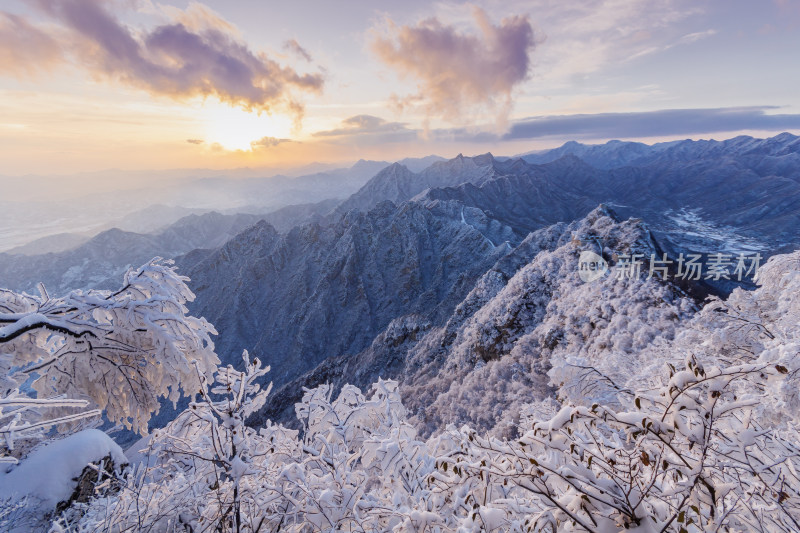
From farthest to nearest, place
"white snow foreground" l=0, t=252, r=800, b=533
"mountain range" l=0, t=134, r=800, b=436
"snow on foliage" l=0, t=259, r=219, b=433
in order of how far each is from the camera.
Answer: "mountain range" l=0, t=134, r=800, b=436, "snow on foliage" l=0, t=259, r=219, b=433, "white snow foreground" l=0, t=252, r=800, b=533

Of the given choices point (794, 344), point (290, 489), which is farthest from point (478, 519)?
point (794, 344)

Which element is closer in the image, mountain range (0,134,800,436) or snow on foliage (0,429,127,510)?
snow on foliage (0,429,127,510)

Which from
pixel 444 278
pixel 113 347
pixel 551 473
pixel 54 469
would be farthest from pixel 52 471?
pixel 444 278

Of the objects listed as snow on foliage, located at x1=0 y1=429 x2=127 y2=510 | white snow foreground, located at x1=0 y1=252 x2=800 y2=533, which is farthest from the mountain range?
snow on foliage, located at x1=0 y1=429 x2=127 y2=510

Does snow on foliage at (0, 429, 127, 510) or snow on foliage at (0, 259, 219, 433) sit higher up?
snow on foliage at (0, 259, 219, 433)

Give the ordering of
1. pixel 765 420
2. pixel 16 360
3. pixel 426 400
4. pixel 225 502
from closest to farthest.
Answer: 1. pixel 225 502
2. pixel 16 360
3. pixel 765 420
4. pixel 426 400

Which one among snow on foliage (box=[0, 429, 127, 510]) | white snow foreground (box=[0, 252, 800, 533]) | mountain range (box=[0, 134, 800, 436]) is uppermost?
white snow foreground (box=[0, 252, 800, 533])

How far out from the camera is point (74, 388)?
180 inches

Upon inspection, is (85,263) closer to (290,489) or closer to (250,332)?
(250,332)

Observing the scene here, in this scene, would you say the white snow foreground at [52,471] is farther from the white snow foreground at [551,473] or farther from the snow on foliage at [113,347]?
the snow on foliage at [113,347]

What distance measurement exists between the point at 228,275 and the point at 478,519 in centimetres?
9521

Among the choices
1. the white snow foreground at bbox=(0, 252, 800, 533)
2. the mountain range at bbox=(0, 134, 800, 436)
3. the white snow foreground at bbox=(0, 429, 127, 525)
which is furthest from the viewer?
the mountain range at bbox=(0, 134, 800, 436)

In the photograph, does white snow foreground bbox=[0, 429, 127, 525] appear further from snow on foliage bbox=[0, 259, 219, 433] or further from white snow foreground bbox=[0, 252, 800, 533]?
snow on foliage bbox=[0, 259, 219, 433]

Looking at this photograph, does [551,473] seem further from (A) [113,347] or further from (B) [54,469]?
(B) [54,469]
